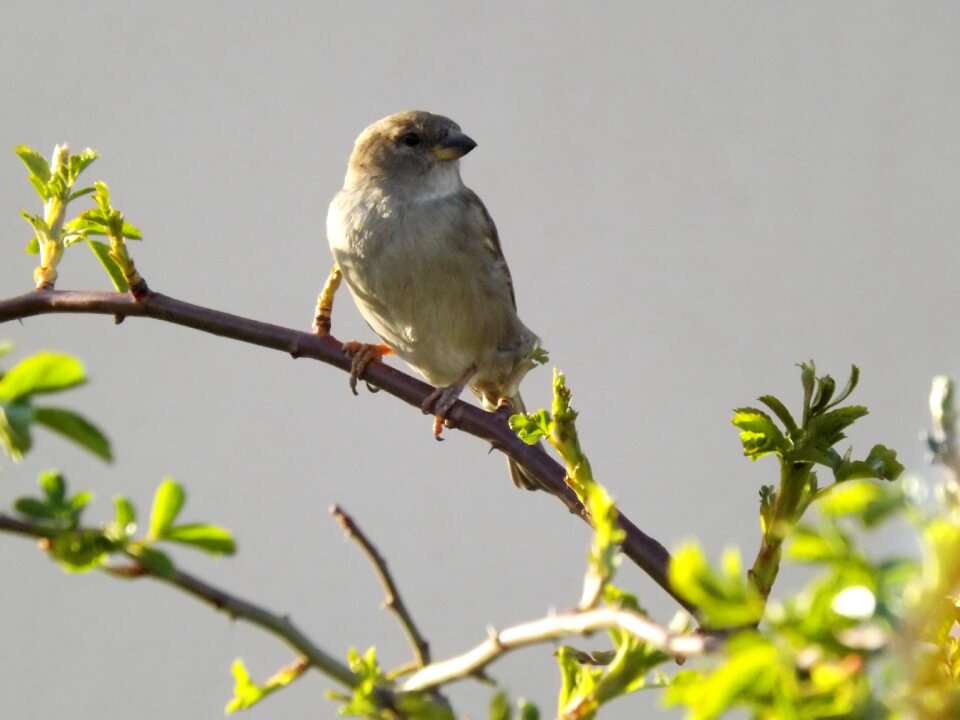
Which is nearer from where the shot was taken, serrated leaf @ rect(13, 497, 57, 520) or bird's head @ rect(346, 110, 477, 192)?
serrated leaf @ rect(13, 497, 57, 520)

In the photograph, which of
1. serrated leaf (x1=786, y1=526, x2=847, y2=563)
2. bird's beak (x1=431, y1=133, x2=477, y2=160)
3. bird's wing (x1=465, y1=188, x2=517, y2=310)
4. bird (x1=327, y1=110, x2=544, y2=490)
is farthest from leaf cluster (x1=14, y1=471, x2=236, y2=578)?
bird's beak (x1=431, y1=133, x2=477, y2=160)

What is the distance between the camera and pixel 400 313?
1.88m

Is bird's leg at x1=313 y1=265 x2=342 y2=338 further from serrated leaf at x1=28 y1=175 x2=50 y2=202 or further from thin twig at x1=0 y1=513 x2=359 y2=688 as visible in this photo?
thin twig at x1=0 y1=513 x2=359 y2=688

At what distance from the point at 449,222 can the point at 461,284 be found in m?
0.12

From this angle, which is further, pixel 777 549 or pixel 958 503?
pixel 777 549

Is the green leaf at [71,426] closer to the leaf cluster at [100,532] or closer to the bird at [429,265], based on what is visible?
the leaf cluster at [100,532]

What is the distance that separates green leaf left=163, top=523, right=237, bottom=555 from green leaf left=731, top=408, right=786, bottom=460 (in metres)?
0.44

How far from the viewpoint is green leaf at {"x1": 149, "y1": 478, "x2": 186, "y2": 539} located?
0.48m

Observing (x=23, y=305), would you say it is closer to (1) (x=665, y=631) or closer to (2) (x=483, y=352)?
(1) (x=665, y=631)

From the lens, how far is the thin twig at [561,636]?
394 millimetres

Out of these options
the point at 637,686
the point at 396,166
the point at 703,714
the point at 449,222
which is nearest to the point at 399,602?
the point at 637,686

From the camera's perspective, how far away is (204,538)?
48 cm

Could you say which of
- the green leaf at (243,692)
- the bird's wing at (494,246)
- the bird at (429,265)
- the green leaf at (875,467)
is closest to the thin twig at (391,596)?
the green leaf at (243,692)

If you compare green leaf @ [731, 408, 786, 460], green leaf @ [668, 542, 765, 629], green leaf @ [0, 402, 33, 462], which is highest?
green leaf @ [731, 408, 786, 460]
